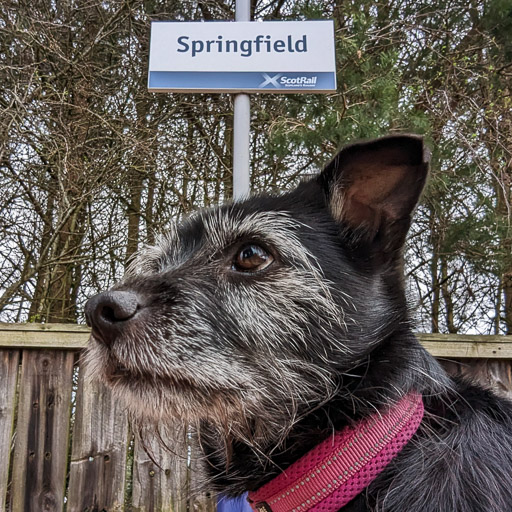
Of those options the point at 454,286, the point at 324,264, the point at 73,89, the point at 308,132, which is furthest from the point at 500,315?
the point at 73,89

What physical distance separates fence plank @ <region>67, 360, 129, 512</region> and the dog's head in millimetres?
1526

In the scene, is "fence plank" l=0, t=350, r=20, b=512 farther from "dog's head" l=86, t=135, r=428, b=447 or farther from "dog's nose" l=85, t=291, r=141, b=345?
"dog's nose" l=85, t=291, r=141, b=345

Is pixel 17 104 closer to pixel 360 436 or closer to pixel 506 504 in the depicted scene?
→ pixel 360 436

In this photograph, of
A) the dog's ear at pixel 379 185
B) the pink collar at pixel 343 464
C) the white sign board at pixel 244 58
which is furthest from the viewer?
the white sign board at pixel 244 58

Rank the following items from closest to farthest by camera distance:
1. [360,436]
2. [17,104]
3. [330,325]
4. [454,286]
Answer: [360,436] < [330,325] < [17,104] < [454,286]

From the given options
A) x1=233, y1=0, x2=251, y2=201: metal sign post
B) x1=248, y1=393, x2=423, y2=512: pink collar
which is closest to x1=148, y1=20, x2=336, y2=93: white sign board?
x1=233, y1=0, x2=251, y2=201: metal sign post

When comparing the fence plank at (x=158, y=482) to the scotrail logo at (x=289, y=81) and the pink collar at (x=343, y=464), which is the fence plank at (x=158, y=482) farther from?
the scotrail logo at (x=289, y=81)

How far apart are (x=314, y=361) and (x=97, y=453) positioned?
75.5 inches

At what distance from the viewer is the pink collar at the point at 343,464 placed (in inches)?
49.1

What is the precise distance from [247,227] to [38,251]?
12.4 ft

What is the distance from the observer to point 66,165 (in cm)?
415

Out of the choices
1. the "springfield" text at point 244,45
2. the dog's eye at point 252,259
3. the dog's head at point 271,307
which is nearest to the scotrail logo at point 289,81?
the "springfield" text at point 244,45

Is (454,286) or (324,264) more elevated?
(454,286)

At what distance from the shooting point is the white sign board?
2.75m
